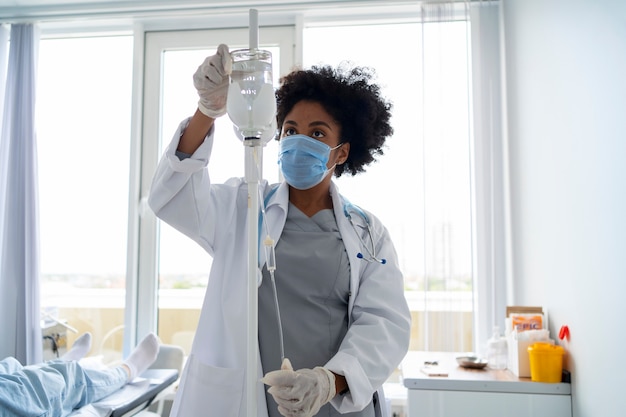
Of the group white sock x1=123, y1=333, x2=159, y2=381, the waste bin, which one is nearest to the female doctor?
the waste bin

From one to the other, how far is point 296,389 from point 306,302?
0.32 metres

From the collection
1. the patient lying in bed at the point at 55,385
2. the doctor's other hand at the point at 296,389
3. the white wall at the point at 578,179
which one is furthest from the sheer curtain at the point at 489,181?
the doctor's other hand at the point at 296,389

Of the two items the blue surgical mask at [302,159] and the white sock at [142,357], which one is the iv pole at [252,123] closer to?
the blue surgical mask at [302,159]

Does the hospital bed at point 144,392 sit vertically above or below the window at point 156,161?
below

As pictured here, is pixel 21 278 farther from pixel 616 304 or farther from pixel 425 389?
A: pixel 616 304

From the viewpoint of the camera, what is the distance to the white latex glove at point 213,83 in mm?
1021

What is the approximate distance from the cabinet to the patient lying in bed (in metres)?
1.22

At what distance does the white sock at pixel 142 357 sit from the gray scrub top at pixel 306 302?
1.50m

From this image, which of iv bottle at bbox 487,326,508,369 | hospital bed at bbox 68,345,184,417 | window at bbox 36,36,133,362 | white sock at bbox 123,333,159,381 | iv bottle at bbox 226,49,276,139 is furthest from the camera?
window at bbox 36,36,133,362

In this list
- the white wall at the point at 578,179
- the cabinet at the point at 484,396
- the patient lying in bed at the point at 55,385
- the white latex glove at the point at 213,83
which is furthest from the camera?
the cabinet at the point at 484,396

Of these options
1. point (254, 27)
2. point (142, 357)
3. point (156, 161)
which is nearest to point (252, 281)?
point (254, 27)

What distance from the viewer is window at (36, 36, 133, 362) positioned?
3.25 m

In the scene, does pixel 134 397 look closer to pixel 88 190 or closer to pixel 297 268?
pixel 297 268

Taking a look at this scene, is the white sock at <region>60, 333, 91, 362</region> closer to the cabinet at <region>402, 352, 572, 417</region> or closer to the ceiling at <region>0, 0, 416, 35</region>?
the cabinet at <region>402, 352, 572, 417</region>
